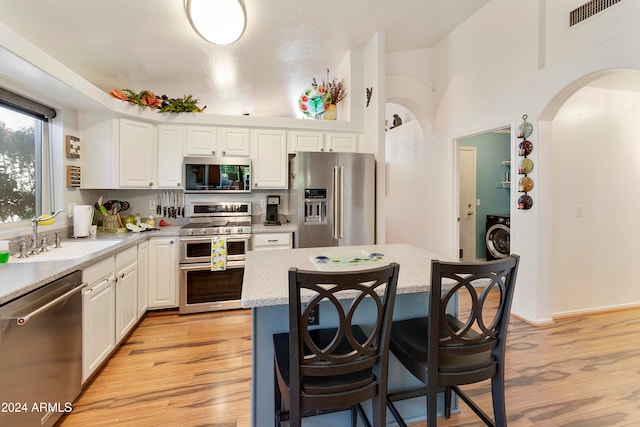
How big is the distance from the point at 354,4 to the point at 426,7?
3.15 feet

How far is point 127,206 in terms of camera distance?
3.46 m

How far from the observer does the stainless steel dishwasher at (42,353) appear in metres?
1.27

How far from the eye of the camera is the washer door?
4.57 metres

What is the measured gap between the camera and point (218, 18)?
89.8 inches

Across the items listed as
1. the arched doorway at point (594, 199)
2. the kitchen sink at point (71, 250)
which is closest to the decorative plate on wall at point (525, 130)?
the arched doorway at point (594, 199)

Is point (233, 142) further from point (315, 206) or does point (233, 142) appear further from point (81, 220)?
point (81, 220)

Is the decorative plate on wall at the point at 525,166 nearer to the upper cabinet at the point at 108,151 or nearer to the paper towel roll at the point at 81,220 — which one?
the upper cabinet at the point at 108,151

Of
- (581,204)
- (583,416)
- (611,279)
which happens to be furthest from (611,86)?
(583,416)

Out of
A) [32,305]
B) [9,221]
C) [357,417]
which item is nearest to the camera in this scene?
[32,305]

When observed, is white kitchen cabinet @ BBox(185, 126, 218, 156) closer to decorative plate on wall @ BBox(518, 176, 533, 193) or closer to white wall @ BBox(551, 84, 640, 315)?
decorative plate on wall @ BBox(518, 176, 533, 193)

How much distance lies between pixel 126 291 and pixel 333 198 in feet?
7.05

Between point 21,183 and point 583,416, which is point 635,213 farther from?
point 21,183

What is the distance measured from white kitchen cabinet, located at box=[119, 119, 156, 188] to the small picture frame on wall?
357mm

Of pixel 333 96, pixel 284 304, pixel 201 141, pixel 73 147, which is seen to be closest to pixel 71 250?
pixel 73 147
